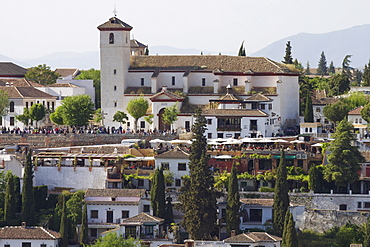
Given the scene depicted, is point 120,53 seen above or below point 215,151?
above

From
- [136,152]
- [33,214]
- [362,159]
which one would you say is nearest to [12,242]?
[33,214]

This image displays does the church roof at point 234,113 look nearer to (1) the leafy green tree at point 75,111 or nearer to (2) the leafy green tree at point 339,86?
(1) the leafy green tree at point 75,111

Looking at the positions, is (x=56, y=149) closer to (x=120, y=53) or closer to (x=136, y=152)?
(x=136, y=152)

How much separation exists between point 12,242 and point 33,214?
443 cm

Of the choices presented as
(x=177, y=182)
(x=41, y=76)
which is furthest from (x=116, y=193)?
(x=41, y=76)

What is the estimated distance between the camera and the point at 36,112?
87375mm

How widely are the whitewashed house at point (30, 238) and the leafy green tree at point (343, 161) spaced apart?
19.1m

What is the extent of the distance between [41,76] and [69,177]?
41.4m

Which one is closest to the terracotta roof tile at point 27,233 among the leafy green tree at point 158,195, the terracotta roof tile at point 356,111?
the leafy green tree at point 158,195

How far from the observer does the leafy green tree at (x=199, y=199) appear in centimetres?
6241

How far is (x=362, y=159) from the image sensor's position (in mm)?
68750

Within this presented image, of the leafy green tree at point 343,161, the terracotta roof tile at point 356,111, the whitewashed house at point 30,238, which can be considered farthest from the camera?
the terracotta roof tile at point 356,111

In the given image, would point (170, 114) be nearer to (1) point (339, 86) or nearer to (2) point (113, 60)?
(2) point (113, 60)

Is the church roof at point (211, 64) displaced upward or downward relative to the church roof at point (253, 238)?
upward
